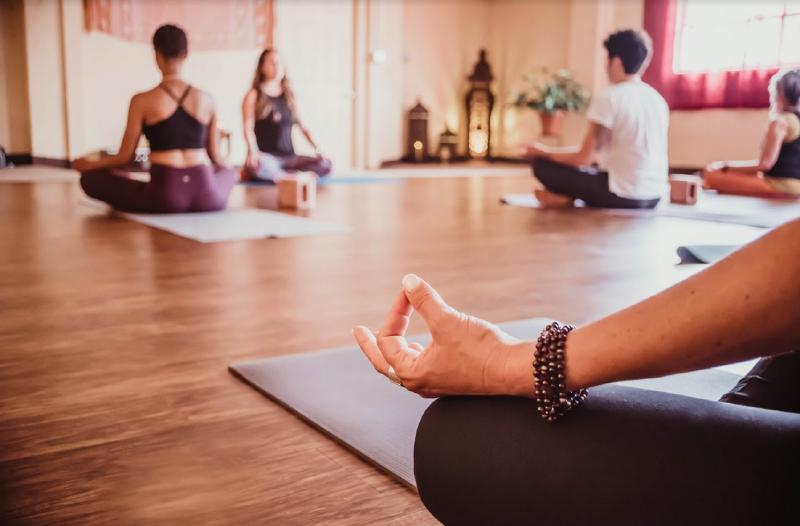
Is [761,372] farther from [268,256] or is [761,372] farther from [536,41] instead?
[536,41]

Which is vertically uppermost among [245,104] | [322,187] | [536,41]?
[536,41]

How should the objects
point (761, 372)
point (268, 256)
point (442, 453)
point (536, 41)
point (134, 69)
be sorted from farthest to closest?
point (536, 41) < point (134, 69) < point (268, 256) < point (761, 372) < point (442, 453)

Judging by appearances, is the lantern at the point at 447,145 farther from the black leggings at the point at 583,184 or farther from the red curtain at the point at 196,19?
the black leggings at the point at 583,184

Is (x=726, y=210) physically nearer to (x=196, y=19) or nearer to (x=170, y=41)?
(x=170, y=41)

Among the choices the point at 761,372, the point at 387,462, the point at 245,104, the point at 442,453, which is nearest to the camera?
the point at 442,453

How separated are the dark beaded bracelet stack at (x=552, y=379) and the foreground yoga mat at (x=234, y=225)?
244cm

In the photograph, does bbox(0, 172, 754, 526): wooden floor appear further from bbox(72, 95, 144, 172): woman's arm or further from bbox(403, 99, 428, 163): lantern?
bbox(403, 99, 428, 163): lantern

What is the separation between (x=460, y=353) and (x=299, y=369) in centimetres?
74

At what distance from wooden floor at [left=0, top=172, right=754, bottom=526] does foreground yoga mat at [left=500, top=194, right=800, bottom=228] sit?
0.84ft

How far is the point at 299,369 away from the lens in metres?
1.42

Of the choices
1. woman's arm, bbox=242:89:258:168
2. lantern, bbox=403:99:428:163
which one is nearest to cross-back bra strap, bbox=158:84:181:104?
woman's arm, bbox=242:89:258:168

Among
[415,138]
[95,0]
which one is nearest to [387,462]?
[95,0]

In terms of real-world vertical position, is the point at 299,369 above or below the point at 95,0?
below

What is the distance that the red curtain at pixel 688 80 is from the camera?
6832 mm
